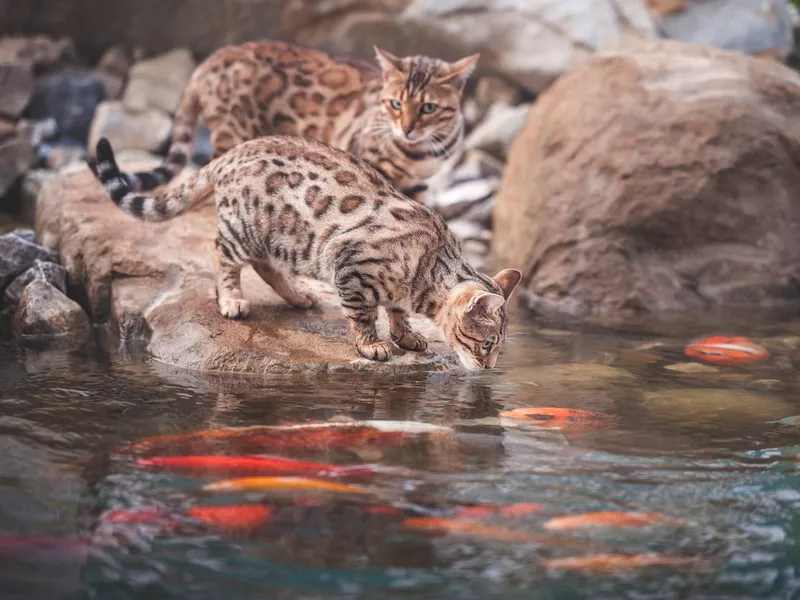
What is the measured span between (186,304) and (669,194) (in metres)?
3.87

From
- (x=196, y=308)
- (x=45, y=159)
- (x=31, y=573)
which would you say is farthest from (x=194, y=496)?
(x=45, y=159)

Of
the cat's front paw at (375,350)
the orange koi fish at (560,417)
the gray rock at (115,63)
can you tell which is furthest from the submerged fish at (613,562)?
the gray rock at (115,63)

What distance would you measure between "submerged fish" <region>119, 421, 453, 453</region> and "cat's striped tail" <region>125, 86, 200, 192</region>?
241cm

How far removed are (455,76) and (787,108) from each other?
10.1 ft

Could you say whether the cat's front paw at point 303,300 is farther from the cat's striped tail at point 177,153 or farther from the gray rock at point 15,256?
the gray rock at point 15,256

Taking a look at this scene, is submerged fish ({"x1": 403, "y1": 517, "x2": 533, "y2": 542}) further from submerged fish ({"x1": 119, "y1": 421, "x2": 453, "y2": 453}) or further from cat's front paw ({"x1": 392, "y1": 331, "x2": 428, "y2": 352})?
cat's front paw ({"x1": 392, "y1": 331, "x2": 428, "y2": 352})

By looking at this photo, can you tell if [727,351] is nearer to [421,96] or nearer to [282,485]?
[421,96]

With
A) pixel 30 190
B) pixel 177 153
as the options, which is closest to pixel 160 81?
pixel 30 190

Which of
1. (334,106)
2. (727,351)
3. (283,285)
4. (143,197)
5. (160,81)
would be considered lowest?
(727,351)

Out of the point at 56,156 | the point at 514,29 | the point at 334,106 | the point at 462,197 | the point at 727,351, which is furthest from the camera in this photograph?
the point at 514,29

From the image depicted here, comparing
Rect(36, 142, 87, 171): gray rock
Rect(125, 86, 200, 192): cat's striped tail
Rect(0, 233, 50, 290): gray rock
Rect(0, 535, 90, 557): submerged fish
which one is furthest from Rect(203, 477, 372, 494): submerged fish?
Rect(36, 142, 87, 171): gray rock

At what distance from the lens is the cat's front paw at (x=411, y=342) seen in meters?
5.41

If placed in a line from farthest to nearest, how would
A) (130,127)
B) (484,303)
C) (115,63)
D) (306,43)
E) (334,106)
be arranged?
1. (115,63)
2. (306,43)
3. (130,127)
4. (334,106)
5. (484,303)

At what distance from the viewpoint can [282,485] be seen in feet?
11.6
